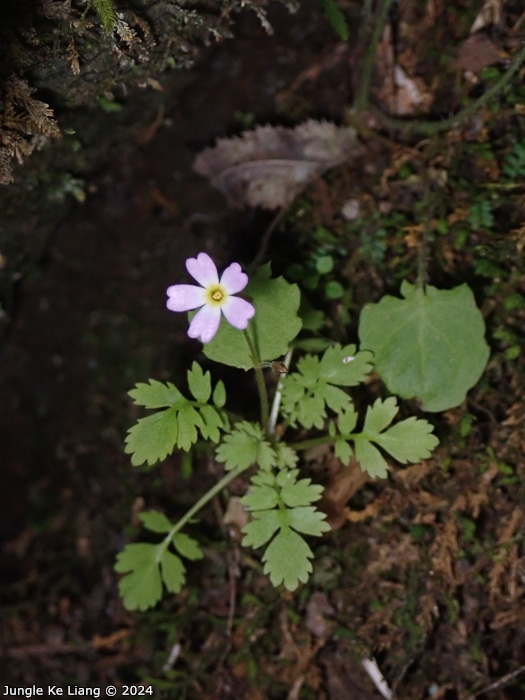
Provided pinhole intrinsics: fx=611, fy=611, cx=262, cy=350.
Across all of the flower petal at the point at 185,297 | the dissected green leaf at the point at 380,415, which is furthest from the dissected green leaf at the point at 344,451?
the flower petal at the point at 185,297

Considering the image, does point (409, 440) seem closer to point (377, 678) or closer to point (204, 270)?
point (204, 270)

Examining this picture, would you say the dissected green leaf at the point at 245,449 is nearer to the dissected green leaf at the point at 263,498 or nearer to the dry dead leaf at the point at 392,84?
the dissected green leaf at the point at 263,498

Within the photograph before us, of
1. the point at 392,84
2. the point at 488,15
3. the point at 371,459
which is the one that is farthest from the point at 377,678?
the point at 488,15

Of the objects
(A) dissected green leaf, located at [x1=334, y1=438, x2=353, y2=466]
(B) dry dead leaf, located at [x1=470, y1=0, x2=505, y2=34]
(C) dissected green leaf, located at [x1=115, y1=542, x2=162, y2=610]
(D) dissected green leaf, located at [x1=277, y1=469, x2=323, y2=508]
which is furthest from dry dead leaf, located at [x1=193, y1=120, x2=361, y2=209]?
(C) dissected green leaf, located at [x1=115, y1=542, x2=162, y2=610]

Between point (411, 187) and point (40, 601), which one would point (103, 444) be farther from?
point (411, 187)

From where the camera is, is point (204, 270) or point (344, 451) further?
point (344, 451)

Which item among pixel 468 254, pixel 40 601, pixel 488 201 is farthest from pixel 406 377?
pixel 40 601
